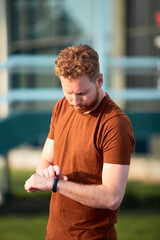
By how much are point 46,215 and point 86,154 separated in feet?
16.3

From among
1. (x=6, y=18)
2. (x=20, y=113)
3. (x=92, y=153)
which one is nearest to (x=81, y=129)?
(x=92, y=153)

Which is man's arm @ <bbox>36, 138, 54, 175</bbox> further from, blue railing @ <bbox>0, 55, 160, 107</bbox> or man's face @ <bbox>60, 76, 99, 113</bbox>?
blue railing @ <bbox>0, 55, 160, 107</bbox>

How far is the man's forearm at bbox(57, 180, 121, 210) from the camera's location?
2.02 meters

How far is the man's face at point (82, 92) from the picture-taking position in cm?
204

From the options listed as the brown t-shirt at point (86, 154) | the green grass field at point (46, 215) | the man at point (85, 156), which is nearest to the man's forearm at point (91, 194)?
the man at point (85, 156)

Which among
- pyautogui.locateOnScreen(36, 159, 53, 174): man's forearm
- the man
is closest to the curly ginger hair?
the man

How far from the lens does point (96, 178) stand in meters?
2.16

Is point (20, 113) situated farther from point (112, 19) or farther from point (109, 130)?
point (112, 19)

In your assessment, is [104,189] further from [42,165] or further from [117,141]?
[42,165]

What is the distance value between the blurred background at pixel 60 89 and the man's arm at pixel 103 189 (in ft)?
9.39

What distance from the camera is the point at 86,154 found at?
83.5 inches

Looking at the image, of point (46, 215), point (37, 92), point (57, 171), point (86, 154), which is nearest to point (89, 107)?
point (86, 154)

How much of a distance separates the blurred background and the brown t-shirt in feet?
8.66

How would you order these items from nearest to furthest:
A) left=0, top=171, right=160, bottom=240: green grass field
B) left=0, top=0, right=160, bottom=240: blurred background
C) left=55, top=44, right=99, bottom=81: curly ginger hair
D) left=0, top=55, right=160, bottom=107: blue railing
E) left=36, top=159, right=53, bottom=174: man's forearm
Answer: left=55, top=44, right=99, bottom=81: curly ginger hair
left=36, top=159, right=53, bottom=174: man's forearm
left=0, top=55, right=160, bottom=107: blue railing
left=0, top=0, right=160, bottom=240: blurred background
left=0, top=171, right=160, bottom=240: green grass field
